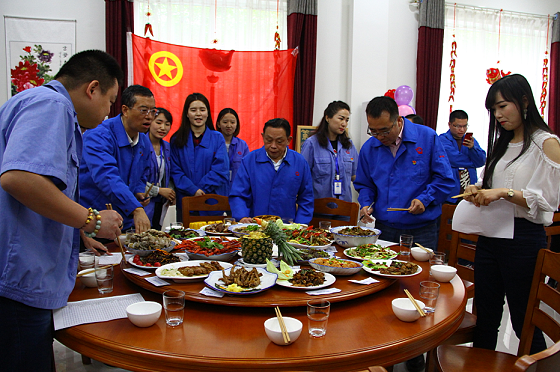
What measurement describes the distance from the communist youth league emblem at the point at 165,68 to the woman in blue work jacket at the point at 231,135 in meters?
1.22

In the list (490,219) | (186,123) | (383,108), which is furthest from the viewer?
(186,123)

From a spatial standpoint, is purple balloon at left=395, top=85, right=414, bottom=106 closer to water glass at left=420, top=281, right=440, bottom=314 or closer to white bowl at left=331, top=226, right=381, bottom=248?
white bowl at left=331, top=226, right=381, bottom=248

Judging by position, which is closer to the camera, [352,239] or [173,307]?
[173,307]

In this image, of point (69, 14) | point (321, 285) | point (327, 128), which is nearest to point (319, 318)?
point (321, 285)

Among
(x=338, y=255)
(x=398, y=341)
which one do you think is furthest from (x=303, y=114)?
(x=398, y=341)

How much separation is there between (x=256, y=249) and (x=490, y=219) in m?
1.19

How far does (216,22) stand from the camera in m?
5.37

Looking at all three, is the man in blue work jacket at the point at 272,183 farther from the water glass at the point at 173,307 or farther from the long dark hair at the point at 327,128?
the water glass at the point at 173,307

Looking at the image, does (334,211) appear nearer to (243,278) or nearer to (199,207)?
(199,207)

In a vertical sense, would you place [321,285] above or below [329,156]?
below

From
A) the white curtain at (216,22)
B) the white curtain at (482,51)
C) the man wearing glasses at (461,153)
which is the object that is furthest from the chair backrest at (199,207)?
the white curtain at (482,51)

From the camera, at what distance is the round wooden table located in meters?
1.05

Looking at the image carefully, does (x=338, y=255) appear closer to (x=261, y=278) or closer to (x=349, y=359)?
(x=261, y=278)

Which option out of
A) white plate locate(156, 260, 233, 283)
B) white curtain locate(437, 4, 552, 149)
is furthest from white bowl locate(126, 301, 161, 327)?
white curtain locate(437, 4, 552, 149)
